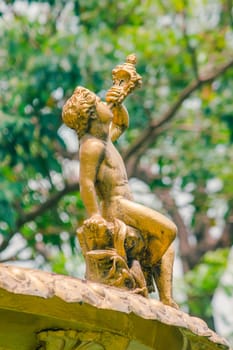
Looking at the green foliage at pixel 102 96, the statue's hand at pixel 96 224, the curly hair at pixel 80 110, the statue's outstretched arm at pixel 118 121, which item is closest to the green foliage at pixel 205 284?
the green foliage at pixel 102 96

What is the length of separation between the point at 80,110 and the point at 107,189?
0.53m

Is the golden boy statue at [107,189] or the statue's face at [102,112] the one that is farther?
the statue's face at [102,112]

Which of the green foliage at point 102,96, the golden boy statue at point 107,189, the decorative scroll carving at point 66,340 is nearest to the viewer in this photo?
the decorative scroll carving at point 66,340

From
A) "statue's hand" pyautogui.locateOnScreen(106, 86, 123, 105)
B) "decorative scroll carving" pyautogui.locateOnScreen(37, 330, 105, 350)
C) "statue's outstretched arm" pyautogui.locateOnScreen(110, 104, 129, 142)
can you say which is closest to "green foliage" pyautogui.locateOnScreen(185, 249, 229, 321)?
"statue's outstretched arm" pyautogui.locateOnScreen(110, 104, 129, 142)

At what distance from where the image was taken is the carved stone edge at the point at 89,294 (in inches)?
183

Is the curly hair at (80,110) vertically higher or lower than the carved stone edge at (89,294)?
higher

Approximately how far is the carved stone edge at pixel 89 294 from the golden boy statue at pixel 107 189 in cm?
75

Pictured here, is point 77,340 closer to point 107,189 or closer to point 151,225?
point 151,225

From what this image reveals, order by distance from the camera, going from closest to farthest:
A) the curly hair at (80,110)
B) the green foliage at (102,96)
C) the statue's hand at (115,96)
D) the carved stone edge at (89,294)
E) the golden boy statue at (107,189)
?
the carved stone edge at (89,294) → the golden boy statue at (107,189) → the curly hair at (80,110) → the statue's hand at (115,96) → the green foliage at (102,96)

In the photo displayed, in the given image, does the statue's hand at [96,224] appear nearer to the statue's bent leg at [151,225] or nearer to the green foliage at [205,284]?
the statue's bent leg at [151,225]

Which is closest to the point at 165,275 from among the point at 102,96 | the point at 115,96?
the point at 115,96

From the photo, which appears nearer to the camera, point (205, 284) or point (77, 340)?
point (77, 340)

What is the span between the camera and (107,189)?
20.1ft

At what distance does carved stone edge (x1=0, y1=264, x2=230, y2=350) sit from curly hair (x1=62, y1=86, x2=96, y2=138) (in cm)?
144
